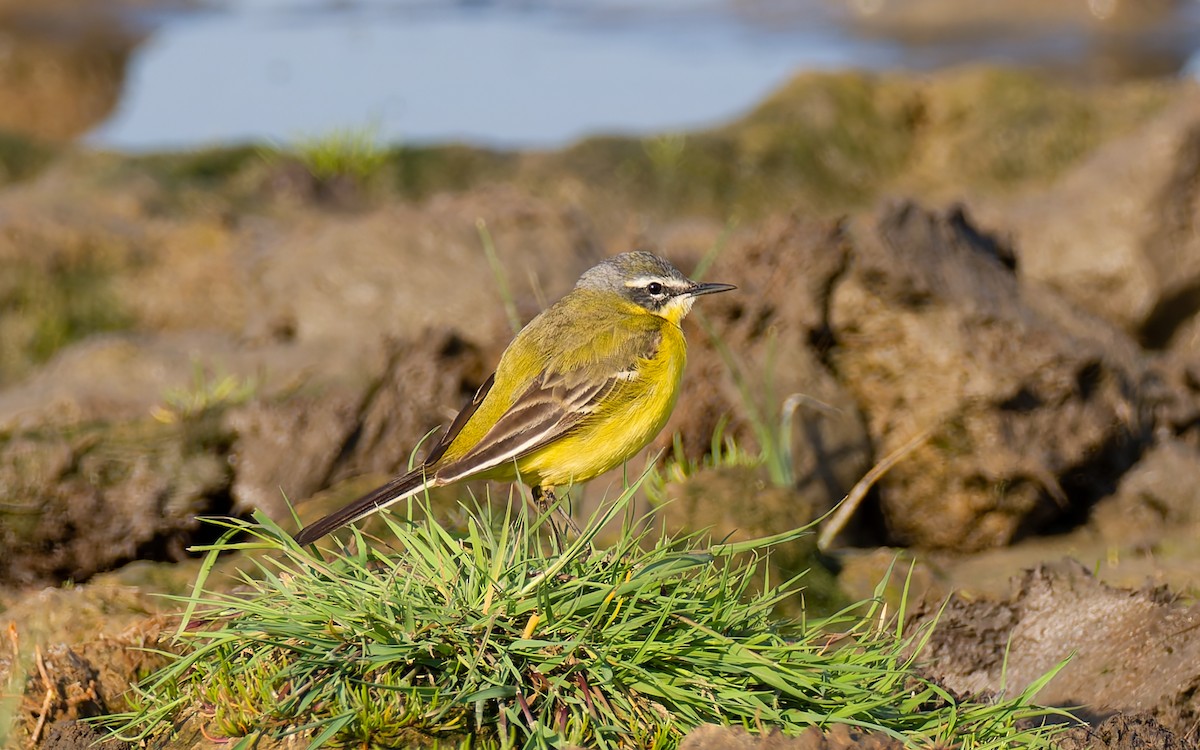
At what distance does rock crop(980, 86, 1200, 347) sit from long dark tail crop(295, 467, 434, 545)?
7120 millimetres

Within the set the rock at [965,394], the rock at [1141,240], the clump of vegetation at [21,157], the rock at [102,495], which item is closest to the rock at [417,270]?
the rock at [102,495]

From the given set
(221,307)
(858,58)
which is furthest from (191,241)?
(858,58)

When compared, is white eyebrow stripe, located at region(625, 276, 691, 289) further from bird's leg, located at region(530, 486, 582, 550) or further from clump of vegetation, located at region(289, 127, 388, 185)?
clump of vegetation, located at region(289, 127, 388, 185)

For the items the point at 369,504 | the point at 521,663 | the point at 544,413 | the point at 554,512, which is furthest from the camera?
the point at 544,413

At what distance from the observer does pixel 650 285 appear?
669 centimetres

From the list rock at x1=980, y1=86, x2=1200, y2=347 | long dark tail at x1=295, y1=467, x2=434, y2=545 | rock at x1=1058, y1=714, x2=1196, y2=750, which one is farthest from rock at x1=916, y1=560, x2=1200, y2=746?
rock at x1=980, y1=86, x2=1200, y2=347

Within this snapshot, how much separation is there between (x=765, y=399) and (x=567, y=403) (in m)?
2.23

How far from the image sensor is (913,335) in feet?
27.1

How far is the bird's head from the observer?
21.9 feet

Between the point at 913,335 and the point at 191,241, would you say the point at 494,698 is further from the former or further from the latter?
the point at 191,241

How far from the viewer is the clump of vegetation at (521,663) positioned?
14.0 ft

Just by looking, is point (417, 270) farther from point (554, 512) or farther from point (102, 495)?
point (554, 512)

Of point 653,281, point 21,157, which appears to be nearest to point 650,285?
point 653,281

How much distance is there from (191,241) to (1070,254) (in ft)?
25.3
